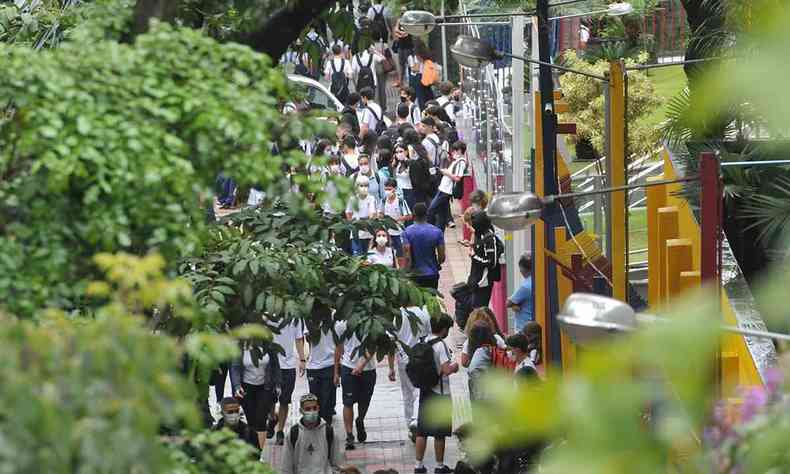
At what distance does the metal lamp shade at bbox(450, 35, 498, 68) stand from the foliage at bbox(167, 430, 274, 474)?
6.50 m

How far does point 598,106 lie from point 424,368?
6.25m

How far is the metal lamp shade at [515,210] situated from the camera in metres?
9.12

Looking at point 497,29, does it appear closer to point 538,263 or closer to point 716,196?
point 538,263

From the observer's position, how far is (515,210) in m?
9.11

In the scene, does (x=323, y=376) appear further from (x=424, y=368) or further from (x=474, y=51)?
(x=474, y=51)

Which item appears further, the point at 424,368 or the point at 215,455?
the point at 424,368

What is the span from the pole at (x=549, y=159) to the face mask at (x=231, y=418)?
2.57 m

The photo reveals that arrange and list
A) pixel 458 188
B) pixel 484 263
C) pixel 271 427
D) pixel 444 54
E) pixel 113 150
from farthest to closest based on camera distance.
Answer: pixel 444 54 → pixel 458 188 → pixel 484 263 → pixel 271 427 → pixel 113 150

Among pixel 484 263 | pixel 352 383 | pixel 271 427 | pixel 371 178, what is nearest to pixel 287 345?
pixel 352 383

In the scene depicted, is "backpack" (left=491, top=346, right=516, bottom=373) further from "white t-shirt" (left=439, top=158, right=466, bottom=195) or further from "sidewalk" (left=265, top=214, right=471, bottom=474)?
→ "white t-shirt" (left=439, top=158, right=466, bottom=195)

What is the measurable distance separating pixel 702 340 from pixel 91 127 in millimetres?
3115


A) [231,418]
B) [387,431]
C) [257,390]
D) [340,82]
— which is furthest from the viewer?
[340,82]

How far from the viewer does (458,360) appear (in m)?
15.8

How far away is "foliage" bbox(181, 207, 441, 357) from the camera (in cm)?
770
